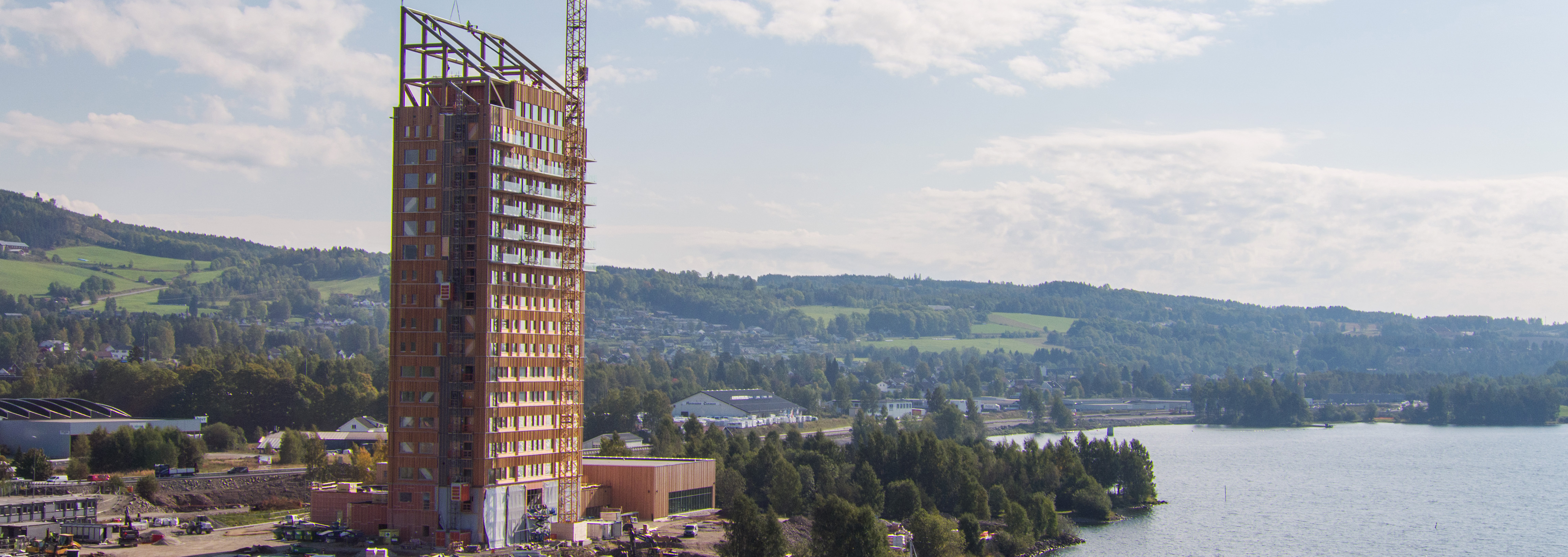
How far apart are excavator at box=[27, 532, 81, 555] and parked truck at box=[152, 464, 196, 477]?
107ft

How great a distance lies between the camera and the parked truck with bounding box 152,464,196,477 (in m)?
120

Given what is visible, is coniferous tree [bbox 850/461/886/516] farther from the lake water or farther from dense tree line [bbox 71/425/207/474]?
dense tree line [bbox 71/425/207/474]

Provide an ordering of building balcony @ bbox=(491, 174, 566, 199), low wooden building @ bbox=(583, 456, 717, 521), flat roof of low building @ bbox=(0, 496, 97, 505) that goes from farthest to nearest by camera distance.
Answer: low wooden building @ bbox=(583, 456, 717, 521), building balcony @ bbox=(491, 174, 566, 199), flat roof of low building @ bbox=(0, 496, 97, 505)

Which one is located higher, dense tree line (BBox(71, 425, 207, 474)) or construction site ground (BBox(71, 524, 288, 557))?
dense tree line (BBox(71, 425, 207, 474))

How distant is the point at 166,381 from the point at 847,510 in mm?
121647

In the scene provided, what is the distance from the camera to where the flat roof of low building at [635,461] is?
110188 millimetres

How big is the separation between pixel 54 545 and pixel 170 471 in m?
40.4

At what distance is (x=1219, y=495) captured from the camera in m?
161

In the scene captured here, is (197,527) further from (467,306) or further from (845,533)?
(845,533)

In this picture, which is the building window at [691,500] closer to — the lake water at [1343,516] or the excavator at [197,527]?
the lake water at [1343,516]

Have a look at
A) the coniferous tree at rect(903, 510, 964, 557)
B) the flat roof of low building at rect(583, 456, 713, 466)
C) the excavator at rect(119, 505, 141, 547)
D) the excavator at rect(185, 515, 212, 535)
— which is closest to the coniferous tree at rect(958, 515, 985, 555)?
the coniferous tree at rect(903, 510, 964, 557)

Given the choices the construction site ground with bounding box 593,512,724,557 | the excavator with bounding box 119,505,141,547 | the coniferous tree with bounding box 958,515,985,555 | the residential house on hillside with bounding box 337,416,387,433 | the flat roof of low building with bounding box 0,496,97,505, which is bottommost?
the coniferous tree with bounding box 958,515,985,555

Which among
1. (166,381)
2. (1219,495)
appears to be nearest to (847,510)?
(1219,495)

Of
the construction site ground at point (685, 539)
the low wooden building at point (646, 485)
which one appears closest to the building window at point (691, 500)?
the low wooden building at point (646, 485)
